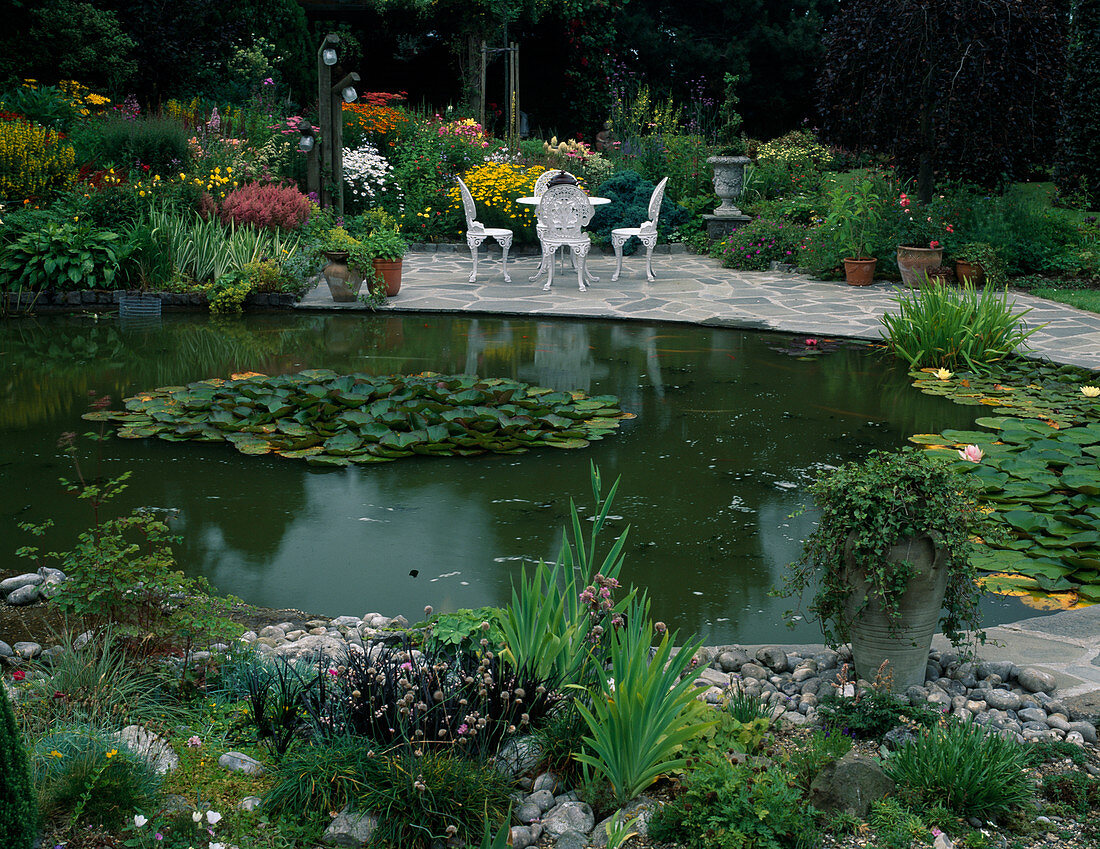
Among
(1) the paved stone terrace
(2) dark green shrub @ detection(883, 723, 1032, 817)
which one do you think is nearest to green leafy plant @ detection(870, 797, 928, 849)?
Result: (2) dark green shrub @ detection(883, 723, 1032, 817)

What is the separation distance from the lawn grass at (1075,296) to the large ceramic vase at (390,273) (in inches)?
256

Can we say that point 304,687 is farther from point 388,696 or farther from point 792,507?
point 792,507

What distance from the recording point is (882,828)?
2.36m

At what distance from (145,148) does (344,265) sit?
3.37m

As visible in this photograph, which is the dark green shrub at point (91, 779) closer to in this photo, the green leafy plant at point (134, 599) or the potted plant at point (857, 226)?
the green leafy plant at point (134, 599)

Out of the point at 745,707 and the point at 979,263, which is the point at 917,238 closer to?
the point at 979,263

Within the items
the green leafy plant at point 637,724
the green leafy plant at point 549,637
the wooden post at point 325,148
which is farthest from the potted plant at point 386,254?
the green leafy plant at point 637,724

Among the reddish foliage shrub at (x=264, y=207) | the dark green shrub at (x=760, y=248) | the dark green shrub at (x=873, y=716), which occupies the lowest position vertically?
the dark green shrub at (x=873, y=716)

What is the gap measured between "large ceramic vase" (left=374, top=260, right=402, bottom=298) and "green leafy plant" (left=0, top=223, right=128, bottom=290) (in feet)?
8.09

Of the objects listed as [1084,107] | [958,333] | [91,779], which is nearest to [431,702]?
[91,779]

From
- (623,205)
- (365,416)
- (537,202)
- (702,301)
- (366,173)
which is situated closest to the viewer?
(365,416)

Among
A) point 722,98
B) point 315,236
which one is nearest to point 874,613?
point 315,236

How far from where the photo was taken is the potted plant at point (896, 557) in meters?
2.86

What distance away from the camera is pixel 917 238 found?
10922mm
